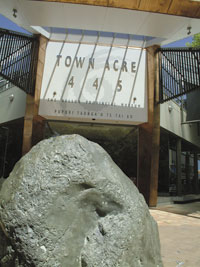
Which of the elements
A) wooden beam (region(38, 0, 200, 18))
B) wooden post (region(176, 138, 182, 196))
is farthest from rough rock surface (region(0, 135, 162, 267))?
wooden post (region(176, 138, 182, 196))

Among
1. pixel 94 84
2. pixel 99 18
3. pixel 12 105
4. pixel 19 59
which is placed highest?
pixel 99 18

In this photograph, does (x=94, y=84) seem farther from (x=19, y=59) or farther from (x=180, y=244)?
(x=180, y=244)

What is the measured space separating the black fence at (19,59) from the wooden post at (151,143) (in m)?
5.10

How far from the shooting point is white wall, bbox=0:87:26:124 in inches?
433

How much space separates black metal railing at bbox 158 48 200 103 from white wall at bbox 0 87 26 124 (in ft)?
21.3

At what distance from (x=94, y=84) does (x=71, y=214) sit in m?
8.52

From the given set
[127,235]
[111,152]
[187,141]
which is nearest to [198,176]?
[187,141]

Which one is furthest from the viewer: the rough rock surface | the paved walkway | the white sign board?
the white sign board

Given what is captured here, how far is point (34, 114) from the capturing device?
9.73 m

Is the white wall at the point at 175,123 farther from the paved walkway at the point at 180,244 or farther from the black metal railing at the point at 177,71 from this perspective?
the paved walkway at the point at 180,244

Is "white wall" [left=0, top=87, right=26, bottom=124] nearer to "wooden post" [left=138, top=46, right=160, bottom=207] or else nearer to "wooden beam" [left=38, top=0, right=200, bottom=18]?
"wooden beam" [left=38, top=0, right=200, bottom=18]

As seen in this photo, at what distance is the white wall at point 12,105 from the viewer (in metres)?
11.0

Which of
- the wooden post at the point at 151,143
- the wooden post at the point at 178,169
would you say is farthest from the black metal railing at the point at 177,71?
the wooden post at the point at 178,169

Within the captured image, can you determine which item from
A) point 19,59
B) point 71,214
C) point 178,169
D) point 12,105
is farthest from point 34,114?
point 178,169
